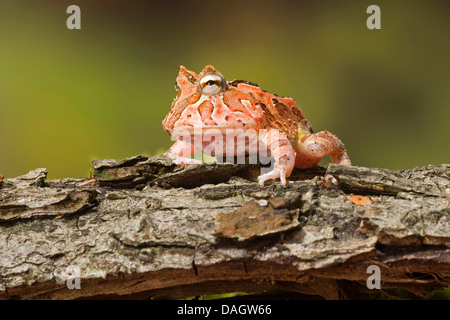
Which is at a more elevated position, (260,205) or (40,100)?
(40,100)

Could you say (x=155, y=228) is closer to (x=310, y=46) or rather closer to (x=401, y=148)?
(x=310, y=46)

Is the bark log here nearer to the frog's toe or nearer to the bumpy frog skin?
the frog's toe

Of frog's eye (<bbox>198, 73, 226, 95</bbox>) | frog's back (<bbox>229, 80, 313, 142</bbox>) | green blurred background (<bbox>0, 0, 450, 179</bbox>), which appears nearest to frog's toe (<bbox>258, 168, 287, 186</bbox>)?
frog's back (<bbox>229, 80, 313, 142</bbox>)

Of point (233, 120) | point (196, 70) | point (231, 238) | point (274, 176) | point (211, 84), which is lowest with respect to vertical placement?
point (231, 238)

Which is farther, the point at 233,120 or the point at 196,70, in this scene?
the point at 196,70

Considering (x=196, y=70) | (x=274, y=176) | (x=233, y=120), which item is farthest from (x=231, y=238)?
(x=196, y=70)

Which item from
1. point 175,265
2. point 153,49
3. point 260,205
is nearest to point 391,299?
point 260,205

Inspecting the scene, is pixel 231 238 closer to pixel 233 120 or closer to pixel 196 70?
pixel 233 120
